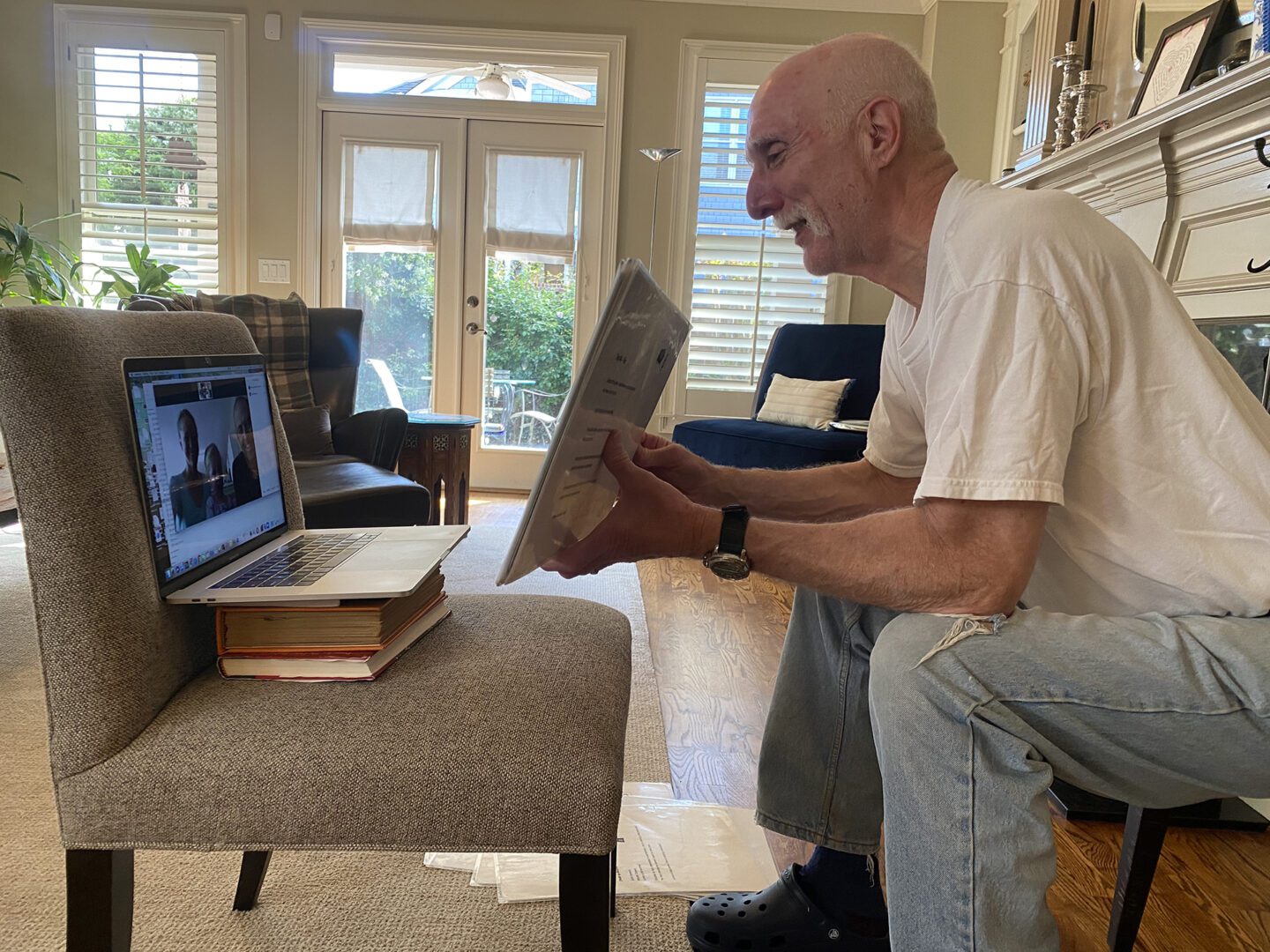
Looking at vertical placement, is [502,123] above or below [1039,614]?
above

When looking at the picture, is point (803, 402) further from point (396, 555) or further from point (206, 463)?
point (206, 463)

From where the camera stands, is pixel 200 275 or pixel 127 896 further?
pixel 200 275

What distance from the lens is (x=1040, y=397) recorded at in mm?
831

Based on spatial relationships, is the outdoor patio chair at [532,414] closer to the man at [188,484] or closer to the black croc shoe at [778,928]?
the black croc shoe at [778,928]

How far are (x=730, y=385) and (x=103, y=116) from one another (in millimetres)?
3461

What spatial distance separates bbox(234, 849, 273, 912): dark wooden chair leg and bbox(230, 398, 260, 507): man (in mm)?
504

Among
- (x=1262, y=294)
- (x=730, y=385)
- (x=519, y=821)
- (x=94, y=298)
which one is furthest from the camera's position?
(x=730, y=385)

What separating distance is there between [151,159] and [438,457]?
2785mm

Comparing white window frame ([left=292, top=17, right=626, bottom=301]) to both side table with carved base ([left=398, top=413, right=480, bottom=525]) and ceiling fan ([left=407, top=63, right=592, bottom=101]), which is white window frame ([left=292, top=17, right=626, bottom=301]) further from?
side table with carved base ([left=398, top=413, right=480, bottom=525])

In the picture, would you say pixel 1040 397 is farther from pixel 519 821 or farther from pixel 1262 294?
pixel 1262 294

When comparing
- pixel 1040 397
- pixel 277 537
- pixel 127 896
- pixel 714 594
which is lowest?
pixel 714 594

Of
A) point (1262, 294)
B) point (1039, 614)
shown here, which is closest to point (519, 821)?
point (1039, 614)

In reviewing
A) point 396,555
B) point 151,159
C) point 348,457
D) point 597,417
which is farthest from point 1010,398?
point 151,159

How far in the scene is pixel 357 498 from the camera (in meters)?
2.26
